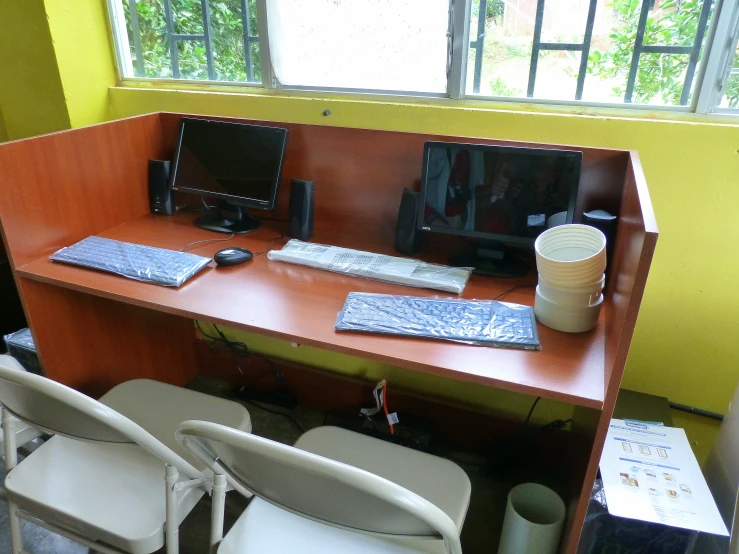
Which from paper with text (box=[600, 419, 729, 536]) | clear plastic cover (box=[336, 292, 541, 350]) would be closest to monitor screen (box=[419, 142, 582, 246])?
clear plastic cover (box=[336, 292, 541, 350])

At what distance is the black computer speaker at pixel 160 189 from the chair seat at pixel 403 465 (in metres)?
1.01

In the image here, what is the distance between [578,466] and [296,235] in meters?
1.03

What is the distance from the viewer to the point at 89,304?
167cm

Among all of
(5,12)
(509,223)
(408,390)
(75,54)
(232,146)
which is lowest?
(408,390)

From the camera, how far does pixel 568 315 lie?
115 centimetres

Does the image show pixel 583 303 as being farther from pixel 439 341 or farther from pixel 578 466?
pixel 578 466

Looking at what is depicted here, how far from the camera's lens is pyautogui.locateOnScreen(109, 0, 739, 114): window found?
1494 millimetres

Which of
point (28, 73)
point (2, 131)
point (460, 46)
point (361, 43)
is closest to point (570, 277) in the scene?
point (460, 46)

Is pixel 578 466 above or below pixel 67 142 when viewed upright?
below

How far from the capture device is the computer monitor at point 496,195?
1340 mm

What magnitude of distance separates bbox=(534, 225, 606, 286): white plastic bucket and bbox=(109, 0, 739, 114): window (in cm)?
66

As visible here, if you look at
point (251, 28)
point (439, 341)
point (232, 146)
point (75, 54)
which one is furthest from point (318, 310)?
point (75, 54)

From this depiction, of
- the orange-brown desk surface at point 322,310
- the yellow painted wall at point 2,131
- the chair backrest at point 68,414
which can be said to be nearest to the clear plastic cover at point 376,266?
the orange-brown desk surface at point 322,310

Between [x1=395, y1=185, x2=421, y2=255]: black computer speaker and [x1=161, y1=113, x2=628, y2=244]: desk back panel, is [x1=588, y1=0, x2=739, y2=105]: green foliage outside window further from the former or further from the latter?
[x1=395, y1=185, x2=421, y2=255]: black computer speaker
